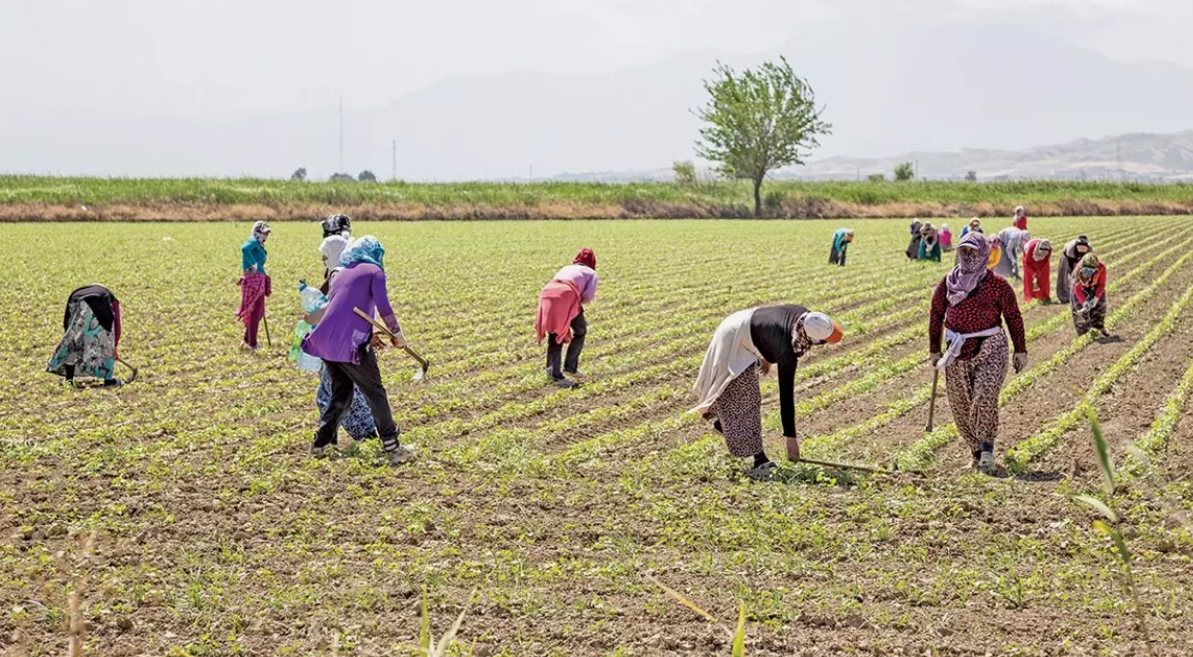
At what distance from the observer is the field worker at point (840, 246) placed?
95.9 feet

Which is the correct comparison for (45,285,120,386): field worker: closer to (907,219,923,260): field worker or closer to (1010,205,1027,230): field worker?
(1010,205,1027,230): field worker

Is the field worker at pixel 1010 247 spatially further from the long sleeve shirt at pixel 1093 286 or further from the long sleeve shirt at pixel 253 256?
the long sleeve shirt at pixel 253 256

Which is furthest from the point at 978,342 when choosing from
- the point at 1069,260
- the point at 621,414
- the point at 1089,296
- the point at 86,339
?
the point at 1069,260

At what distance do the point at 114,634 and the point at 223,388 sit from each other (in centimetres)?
735

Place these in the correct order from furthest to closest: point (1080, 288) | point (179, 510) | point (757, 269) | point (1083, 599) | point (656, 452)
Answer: point (757, 269) → point (1080, 288) → point (656, 452) → point (179, 510) → point (1083, 599)

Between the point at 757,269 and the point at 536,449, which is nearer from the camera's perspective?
the point at 536,449

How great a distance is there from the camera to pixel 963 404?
9.59m

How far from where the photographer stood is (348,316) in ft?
31.0

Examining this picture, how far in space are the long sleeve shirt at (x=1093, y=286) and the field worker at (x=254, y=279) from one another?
33.7ft

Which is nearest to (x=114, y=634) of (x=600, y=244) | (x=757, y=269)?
(x=757, y=269)

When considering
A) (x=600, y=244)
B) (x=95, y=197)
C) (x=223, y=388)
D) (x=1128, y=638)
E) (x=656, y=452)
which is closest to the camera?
(x=1128, y=638)

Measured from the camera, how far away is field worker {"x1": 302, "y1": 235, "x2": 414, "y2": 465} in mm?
9438

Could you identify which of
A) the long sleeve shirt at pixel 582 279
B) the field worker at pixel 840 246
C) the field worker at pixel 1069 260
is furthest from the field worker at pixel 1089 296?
the field worker at pixel 840 246

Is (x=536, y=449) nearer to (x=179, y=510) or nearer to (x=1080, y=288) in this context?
(x=179, y=510)
